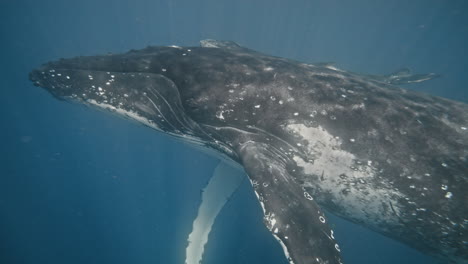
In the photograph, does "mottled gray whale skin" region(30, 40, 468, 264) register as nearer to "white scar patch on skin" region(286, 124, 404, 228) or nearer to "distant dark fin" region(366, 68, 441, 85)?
"white scar patch on skin" region(286, 124, 404, 228)

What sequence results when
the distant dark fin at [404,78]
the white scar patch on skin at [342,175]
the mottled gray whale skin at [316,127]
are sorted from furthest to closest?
1. the distant dark fin at [404,78]
2. the white scar patch on skin at [342,175]
3. the mottled gray whale skin at [316,127]

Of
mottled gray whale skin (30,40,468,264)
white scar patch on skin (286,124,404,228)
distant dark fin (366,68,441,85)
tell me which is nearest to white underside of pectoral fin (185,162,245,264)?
mottled gray whale skin (30,40,468,264)

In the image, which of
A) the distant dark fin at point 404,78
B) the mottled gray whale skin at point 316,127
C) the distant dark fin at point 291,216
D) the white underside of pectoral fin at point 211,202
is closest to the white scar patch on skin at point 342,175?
the mottled gray whale skin at point 316,127

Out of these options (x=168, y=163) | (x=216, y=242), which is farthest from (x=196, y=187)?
(x=216, y=242)

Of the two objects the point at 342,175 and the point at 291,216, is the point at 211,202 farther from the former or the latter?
the point at 291,216

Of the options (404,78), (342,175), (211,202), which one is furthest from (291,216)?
(404,78)

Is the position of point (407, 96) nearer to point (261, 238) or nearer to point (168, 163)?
point (261, 238)

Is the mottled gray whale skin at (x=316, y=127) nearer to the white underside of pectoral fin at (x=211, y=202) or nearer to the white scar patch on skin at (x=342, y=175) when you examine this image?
the white scar patch on skin at (x=342, y=175)
